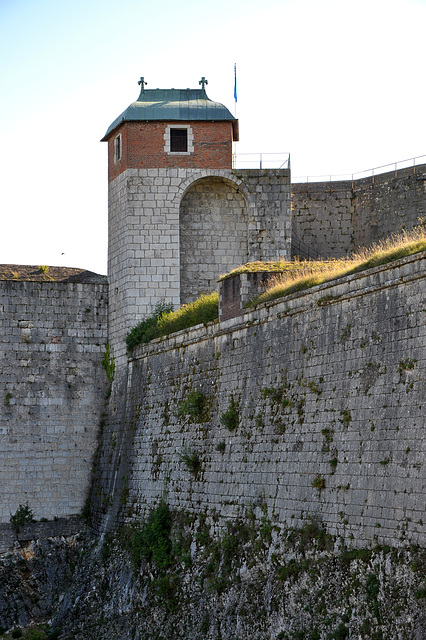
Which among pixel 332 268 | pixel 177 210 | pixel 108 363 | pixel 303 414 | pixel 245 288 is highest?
pixel 177 210

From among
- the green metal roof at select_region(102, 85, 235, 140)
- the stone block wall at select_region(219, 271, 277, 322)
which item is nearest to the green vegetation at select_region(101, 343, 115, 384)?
the green metal roof at select_region(102, 85, 235, 140)

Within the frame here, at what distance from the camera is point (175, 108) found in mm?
31297

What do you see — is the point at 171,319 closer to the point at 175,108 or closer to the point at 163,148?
the point at 163,148

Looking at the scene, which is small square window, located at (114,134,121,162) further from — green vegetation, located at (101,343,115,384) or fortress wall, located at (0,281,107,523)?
green vegetation, located at (101,343,115,384)

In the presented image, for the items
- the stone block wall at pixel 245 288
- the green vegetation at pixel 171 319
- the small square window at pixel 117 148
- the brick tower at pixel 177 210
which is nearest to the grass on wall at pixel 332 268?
the stone block wall at pixel 245 288

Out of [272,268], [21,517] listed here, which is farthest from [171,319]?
[21,517]

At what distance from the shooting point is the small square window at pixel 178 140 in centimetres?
3120

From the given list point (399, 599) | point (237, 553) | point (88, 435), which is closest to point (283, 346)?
point (237, 553)

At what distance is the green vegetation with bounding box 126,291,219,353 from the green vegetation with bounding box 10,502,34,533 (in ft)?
18.6

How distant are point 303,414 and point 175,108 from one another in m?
14.6

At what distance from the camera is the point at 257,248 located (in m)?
31.0

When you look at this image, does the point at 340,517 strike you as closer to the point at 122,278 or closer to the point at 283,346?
the point at 283,346

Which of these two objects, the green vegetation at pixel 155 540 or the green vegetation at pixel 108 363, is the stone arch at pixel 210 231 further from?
the green vegetation at pixel 155 540

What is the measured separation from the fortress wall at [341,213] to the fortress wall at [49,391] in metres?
7.01
